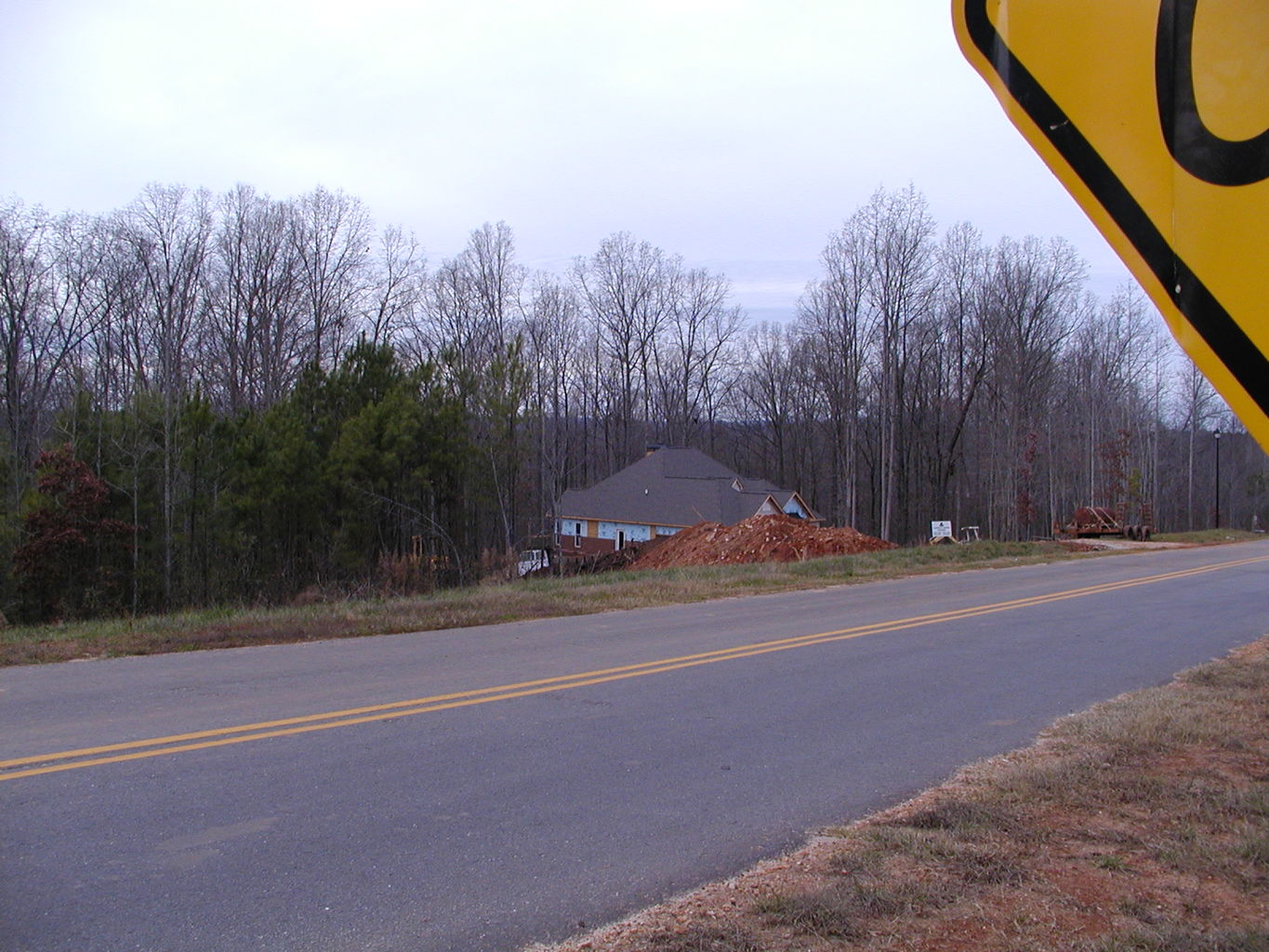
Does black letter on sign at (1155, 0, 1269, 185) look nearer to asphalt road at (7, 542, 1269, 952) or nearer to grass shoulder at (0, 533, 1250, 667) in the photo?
asphalt road at (7, 542, 1269, 952)

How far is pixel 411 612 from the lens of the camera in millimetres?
12906

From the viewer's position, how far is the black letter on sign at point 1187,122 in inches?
68.9

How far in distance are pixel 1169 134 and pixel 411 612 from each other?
39.7ft

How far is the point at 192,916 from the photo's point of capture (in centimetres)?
391

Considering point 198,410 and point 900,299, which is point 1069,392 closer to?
point 900,299

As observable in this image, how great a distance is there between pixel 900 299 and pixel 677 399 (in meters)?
19.9

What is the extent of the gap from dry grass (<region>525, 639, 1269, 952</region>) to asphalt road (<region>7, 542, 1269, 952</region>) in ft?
1.15

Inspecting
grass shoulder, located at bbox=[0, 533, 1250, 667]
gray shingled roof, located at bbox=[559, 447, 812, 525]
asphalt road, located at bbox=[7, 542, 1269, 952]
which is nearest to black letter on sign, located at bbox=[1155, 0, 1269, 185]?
asphalt road, located at bbox=[7, 542, 1269, 952]

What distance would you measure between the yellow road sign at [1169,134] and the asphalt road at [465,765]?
330 cm

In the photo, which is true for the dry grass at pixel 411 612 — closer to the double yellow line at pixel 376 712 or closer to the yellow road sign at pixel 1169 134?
the double yellow line at pixel 376 712

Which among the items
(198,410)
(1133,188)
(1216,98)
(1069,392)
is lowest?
(1133,188)

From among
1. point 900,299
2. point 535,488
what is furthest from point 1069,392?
point 535,488

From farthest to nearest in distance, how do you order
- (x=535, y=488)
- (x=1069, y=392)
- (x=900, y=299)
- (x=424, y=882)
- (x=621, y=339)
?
(x=621, y=339) → (x=1069, y=392) → (x=900, y=299) → (x=535, y=488) → (x=424, y=882)

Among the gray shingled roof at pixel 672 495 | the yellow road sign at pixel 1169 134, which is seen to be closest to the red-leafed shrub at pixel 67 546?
the gray shingled roof at pixel 672 495
